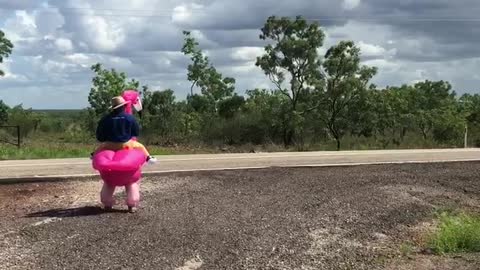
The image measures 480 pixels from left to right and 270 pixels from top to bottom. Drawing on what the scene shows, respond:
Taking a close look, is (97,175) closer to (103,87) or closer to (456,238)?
(456,238)

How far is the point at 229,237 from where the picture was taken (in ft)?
25.7

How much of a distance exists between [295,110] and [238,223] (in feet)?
81.9

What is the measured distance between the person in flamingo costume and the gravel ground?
1.56ft

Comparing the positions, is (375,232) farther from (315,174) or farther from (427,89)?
(427,89)

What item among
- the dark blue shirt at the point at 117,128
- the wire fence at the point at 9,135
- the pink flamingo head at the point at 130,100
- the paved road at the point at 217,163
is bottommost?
the paved road at the point at 217,163

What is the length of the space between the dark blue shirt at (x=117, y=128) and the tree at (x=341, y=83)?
22803 mm

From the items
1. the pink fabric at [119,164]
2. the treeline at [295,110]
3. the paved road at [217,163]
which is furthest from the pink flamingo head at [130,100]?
the treeline at [295,110]

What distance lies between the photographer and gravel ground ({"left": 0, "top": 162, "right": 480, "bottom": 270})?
6.86m

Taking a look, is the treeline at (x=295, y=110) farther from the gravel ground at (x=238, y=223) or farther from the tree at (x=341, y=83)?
the gravel ground at (x=238, y=223)

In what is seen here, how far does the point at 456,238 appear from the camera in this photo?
7.66 meters

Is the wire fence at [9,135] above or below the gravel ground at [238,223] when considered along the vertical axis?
above

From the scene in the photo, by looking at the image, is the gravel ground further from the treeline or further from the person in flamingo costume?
the treeline

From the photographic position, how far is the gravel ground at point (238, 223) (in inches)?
270

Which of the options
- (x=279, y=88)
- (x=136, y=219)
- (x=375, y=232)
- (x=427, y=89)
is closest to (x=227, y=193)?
(x=136, y=219)
